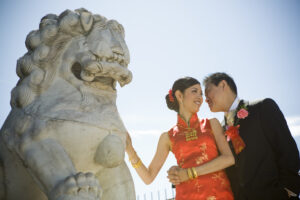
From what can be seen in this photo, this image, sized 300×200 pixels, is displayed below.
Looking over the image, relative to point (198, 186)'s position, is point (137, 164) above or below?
above

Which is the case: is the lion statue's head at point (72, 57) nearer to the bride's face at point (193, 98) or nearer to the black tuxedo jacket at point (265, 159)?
the bride's face at point (193, 98)

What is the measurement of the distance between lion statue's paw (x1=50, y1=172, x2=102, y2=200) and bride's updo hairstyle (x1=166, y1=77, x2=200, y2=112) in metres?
1.73

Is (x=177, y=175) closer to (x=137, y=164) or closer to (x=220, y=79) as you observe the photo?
(x=137, y=164)

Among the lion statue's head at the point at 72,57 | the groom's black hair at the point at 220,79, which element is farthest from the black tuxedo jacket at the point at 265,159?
the lion statue's head at the point at 72,57

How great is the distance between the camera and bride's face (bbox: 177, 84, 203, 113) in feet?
9.99

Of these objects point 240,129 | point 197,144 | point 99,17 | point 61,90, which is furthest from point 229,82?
point 61,90

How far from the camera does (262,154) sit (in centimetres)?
266

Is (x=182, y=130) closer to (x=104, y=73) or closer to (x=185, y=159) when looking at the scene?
(x=185, y=159)

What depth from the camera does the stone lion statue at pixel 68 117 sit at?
1703 millimetres

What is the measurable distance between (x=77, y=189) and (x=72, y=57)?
959 mm

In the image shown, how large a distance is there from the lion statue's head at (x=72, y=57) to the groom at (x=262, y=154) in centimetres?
137

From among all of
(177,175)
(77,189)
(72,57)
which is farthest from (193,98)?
(77,189)

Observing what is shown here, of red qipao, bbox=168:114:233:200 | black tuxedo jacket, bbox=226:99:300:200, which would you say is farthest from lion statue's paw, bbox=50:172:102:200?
black tuxedo jacket, bbox=226:99:300:200

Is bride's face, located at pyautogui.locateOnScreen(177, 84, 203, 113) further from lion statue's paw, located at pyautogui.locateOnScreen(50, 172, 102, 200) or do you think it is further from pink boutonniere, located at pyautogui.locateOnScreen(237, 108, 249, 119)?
lion statue's paw, located at pyautogui.locateOnScreen(50, 172, 102, 200)
